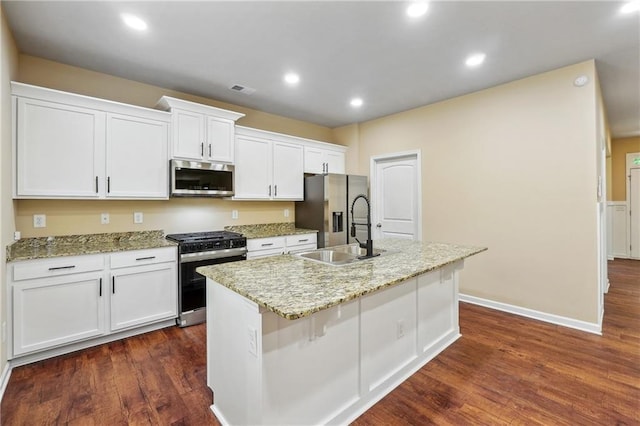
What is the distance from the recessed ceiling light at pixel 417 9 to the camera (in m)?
2.04

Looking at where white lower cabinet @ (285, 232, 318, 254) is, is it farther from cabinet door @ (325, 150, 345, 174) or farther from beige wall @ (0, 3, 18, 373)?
beige wall @ (0, 3, 18, 373)

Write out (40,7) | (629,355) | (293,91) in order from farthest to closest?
(293,91)
(629,355)
(40,7)

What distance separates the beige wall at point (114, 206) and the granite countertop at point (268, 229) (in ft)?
0.33

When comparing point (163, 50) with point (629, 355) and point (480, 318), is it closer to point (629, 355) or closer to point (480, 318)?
point (480, 318)

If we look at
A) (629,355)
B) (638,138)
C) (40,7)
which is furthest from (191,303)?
(638,138)

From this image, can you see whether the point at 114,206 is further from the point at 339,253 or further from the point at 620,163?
the point at 620,163

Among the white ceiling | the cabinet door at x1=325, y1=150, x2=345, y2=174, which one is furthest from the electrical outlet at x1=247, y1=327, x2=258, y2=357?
the cabinet door at x1=325, y1=150, x2=345, y2=174

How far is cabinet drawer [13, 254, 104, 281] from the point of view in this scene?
229 cm

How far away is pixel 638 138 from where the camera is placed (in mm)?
6148

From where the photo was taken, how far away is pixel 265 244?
384 centimetres

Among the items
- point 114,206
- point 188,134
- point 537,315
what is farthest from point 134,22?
point 537,315

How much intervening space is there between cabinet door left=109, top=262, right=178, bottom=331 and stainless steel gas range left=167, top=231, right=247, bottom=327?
9 cm

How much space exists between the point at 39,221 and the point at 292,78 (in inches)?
113

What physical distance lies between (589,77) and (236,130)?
3.84m
